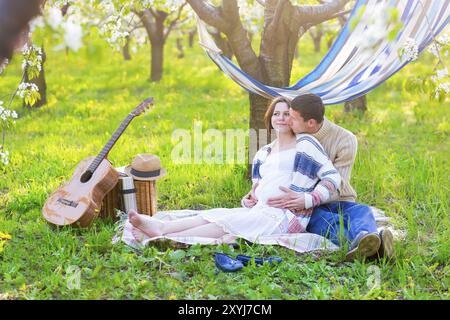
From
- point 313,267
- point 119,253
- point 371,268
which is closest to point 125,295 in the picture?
point 119,253

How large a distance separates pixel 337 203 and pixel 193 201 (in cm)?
120

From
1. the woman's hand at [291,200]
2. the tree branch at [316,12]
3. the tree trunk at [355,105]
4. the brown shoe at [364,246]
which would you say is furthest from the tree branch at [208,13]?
the tree trunk at [355,105]

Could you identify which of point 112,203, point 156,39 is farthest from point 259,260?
point 156,39

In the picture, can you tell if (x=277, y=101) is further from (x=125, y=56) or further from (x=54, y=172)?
(x=125, y=56)

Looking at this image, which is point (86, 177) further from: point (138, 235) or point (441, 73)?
point (441, 73)

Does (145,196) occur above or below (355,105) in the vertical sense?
above

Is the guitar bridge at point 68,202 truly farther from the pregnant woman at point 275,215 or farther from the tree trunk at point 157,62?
the tree trunk at point 157,62

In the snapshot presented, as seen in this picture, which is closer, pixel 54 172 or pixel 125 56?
pixel 54 172

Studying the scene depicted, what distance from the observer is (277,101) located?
3840mm

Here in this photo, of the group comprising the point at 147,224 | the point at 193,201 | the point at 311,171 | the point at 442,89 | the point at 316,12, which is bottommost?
the point at 193,201

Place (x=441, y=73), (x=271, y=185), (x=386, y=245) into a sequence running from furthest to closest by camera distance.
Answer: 1. (x=271, y=185)
2. (x=441, y=73)
3. (x=386, y=245)

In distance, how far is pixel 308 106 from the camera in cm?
366

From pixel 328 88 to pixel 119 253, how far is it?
179 cm

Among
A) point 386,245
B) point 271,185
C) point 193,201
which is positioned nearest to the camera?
point 386,245
